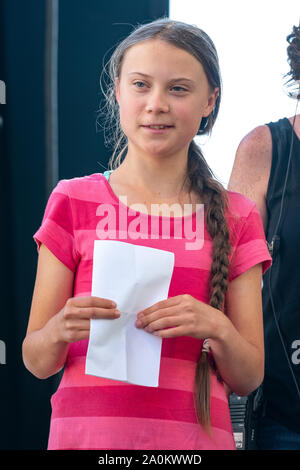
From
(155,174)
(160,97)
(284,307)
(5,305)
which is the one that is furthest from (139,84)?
(5,305)

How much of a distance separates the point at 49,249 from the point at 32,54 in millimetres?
845

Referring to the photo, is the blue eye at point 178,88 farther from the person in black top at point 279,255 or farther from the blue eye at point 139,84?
the person in black top at point 279,255

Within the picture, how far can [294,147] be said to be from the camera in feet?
4.08

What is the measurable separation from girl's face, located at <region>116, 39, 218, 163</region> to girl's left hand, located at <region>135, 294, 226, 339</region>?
0.26 m

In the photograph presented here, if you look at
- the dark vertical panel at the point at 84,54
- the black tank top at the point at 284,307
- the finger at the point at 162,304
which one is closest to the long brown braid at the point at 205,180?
the finger at the point at 162,304

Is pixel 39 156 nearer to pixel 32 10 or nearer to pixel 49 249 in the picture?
pixel 32 10

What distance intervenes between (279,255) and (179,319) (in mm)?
419

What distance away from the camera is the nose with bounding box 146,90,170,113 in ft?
2.98

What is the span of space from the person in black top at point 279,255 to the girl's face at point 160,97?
31 centimetres

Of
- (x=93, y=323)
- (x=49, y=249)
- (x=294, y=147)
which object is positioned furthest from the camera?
(x=294, y=147)

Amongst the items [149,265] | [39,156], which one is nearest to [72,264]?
[149,265]

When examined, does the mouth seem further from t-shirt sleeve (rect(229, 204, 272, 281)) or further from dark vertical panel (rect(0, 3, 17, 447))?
dark vertical panel (rect(0, 3, 17, 447))

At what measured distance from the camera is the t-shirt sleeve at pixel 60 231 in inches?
36.1

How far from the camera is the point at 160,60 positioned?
94cm
